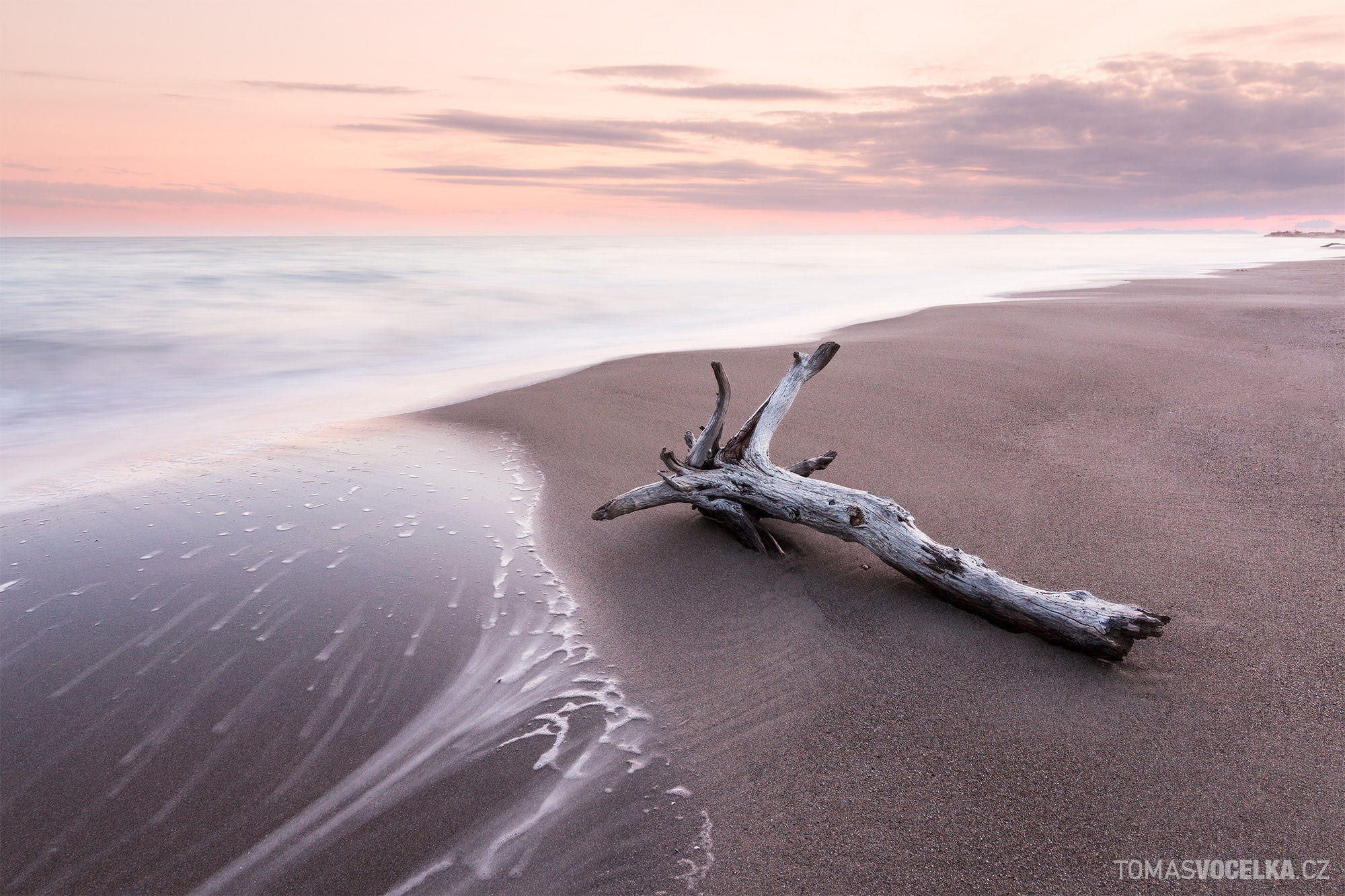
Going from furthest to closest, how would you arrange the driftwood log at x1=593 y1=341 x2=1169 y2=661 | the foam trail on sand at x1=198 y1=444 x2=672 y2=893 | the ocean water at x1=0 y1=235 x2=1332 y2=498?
the ocean water at x1=0 y1=235 x2=1332 y2=498 < the driftwood log at x1=593 y1=341 x2=1169 y2=661 < the foam trail on sand at x1=198 y1=444 x2=672 y2=893

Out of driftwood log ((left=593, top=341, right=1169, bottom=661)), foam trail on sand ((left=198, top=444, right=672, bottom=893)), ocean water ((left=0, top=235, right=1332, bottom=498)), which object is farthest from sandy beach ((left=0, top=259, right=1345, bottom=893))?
ocean water ((left=0, top=235, right=1332, bottom=498))

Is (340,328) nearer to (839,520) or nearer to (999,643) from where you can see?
(839,520)

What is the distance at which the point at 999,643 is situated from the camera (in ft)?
9.54

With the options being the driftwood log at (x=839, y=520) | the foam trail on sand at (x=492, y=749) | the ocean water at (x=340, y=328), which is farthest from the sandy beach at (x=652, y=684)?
the ocean water at (x=340, y=328)

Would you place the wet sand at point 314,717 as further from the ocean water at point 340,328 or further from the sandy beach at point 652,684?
the ocean water at point 340,328

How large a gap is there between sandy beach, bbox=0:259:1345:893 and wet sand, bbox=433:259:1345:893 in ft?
0.04

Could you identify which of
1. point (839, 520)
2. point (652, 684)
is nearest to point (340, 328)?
point (839, 520)

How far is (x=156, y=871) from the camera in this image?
211 cm

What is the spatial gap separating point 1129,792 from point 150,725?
324 centimetres

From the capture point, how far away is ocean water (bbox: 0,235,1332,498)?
761 centimetres

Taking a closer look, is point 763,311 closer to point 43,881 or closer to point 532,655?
point 532,655

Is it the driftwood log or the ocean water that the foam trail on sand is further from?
the ocean water

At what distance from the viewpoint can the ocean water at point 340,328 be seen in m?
7.61

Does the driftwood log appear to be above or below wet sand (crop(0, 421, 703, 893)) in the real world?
above
